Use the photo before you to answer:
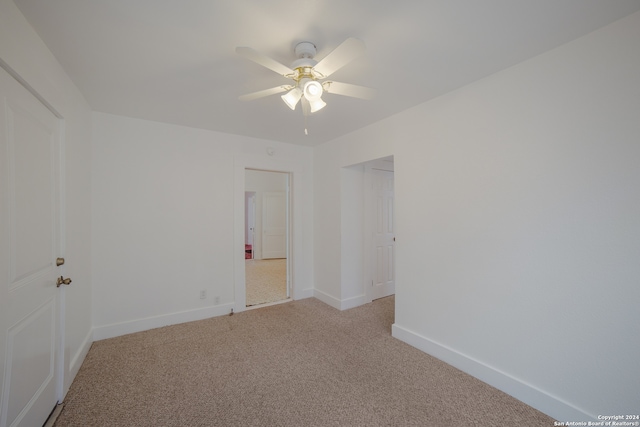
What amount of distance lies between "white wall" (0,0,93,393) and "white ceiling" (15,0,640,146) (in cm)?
12

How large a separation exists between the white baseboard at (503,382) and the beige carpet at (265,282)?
7.48 feet

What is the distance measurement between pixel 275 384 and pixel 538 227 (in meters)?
2.30

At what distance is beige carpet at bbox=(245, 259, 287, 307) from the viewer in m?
4.05

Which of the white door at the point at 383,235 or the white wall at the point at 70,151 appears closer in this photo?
the white wall at the point at 70,151

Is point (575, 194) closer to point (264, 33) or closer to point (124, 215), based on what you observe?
point (264, 33)

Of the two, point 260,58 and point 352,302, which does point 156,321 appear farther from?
point 260,58

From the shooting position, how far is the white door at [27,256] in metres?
1.23

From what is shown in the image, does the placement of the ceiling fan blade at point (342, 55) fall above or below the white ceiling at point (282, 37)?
below

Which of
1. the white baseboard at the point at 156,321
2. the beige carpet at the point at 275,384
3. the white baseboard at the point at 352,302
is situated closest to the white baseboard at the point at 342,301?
the white baseboard at the point at 352,302

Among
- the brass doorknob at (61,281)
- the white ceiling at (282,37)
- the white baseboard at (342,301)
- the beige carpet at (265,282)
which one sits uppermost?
the white ceiling at (282,37)

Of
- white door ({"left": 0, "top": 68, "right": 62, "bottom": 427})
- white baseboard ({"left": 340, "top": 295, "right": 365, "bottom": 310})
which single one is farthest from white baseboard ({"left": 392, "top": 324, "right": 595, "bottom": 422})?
white door ({"left": 0, "top": 68, "right": 62, "bottom": 427})

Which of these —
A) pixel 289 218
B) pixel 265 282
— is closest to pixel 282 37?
pixel 289 218

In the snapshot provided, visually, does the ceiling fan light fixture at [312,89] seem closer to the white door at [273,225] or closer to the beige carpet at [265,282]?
the beige carpet at [265,282]

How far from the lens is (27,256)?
4.69 feet
